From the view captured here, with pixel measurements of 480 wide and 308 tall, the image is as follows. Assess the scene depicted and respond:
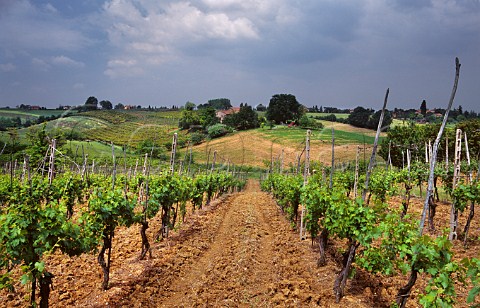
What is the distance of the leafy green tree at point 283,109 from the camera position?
271 ft

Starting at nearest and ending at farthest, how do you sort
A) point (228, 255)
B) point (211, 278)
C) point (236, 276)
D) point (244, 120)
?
point (211, 278), point (236, 276), point (228, 255), point (244, 120)

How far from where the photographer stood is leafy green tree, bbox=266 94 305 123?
271ft

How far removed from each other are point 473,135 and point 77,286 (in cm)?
3485

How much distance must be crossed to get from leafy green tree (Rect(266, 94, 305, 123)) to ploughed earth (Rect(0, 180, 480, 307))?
71.3 m

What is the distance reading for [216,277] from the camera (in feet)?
27.2

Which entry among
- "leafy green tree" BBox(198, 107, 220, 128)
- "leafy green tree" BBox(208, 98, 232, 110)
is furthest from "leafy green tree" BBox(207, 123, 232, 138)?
"leafy green tree" BBox(208, 98, 232, 110)

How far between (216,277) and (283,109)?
7659cm

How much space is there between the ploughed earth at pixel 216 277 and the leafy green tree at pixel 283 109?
2807 inches

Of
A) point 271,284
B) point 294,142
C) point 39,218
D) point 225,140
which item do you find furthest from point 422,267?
point 225,140

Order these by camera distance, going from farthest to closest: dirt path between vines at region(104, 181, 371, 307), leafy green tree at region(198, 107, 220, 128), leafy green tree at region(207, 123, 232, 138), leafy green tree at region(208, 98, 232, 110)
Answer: leafy green tree at region(208, 98, 232, 110) < leafy green tree at region(198, 107, 220, 128) < leafy green tree at region(207, 123, 232, 138) < dirt path between vines at region(104, 181, 371, 307)

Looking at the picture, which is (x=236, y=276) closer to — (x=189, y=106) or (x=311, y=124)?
(x=311, y=124)

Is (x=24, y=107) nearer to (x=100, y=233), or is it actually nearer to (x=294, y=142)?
(x=294, y=142)

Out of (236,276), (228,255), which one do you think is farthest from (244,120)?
(236,276)

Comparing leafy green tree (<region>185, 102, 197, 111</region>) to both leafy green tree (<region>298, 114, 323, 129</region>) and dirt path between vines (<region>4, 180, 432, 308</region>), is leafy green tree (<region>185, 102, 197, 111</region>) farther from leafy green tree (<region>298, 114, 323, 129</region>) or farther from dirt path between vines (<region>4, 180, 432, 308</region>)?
dirt path between vines (<region>4, 180, 432, 308</region>)
